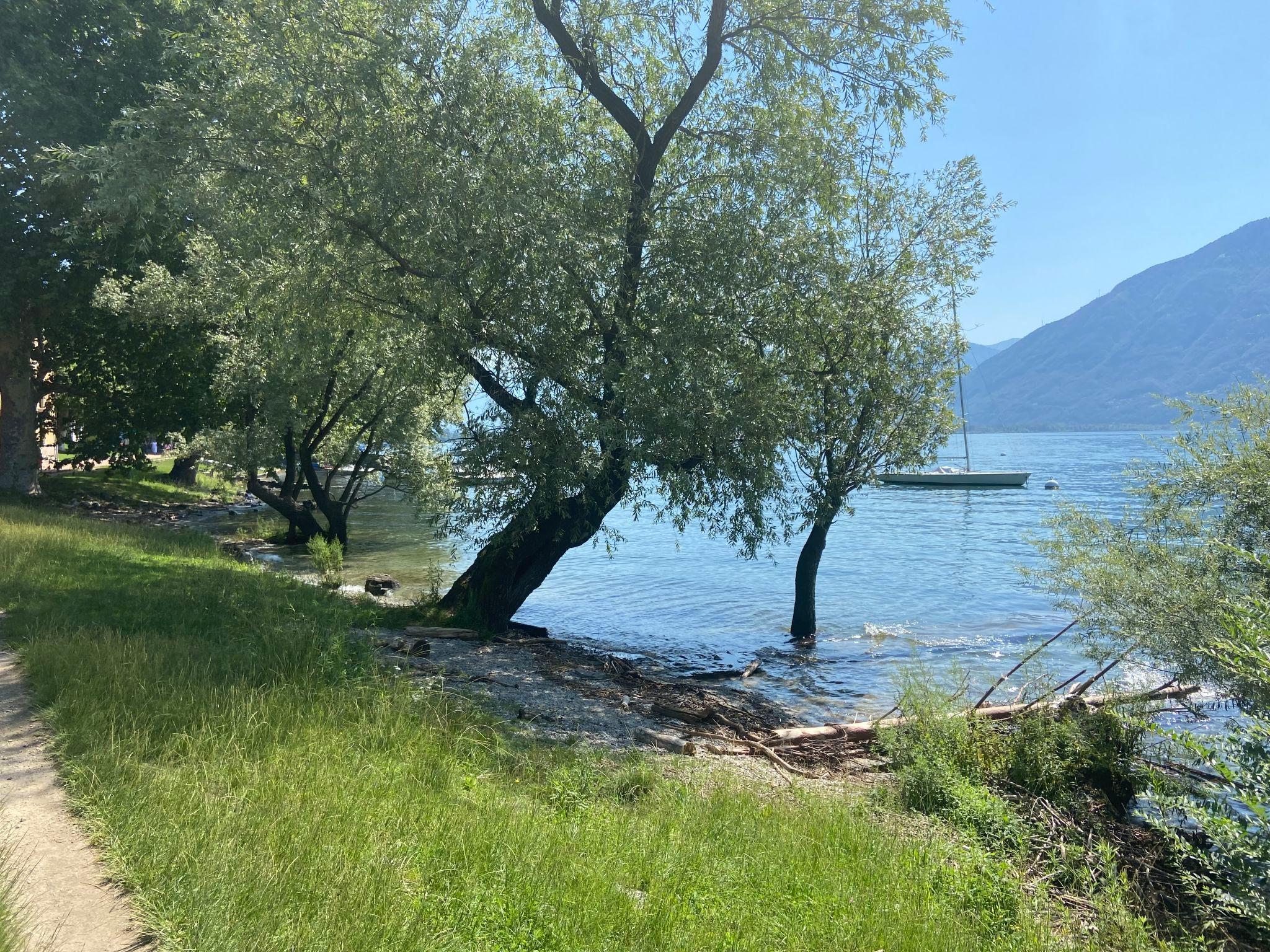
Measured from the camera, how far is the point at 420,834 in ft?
15.7

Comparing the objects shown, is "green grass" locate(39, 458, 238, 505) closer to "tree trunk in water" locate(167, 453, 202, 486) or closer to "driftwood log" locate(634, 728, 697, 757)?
"tree trunk in water" locate(167, 453, 202, 486)

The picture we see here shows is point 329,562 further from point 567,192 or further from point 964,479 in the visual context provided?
point 964,479

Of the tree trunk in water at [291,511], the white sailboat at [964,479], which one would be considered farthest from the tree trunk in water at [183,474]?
the white sailboat at [964,479]

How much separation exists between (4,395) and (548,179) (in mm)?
22336

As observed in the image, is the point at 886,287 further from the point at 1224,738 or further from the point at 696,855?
the point at 696,855

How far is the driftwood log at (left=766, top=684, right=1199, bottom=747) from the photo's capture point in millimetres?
9508

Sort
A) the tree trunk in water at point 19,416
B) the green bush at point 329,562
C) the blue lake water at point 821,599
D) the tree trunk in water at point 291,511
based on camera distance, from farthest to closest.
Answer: the tree trunk in water at point 291,511
the tree trunk in water at point 19,416
the green bush at point 329,562
the blue lake water at point 821,599

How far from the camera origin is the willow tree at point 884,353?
15.8m

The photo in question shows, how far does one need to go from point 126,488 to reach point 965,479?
53708 mm

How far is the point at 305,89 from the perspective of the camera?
455 inches

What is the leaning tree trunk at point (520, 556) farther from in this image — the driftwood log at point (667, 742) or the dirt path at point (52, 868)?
the dirt path at point (52, 868)

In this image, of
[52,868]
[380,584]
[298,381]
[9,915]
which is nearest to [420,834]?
[52,868]

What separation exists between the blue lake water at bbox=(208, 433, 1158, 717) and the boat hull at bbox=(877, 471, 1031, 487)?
639 inches

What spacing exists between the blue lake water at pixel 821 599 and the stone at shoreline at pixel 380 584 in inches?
44.8
